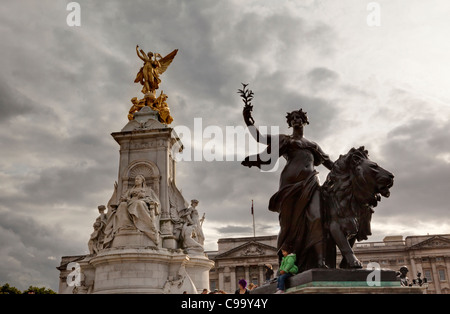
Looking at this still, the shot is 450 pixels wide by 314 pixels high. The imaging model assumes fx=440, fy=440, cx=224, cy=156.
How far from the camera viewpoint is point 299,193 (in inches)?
311

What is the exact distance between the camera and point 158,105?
26.9m

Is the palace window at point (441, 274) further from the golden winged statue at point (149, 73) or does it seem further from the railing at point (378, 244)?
the golden winged statue at point (149, 73)

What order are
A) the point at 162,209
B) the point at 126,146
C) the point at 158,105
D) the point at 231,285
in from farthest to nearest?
the point at 231,285
the point at 158,105
the point at 126,146
the point at 162,209

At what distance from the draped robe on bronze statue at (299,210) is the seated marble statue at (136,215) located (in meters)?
14.2

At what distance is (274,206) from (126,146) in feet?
59.0

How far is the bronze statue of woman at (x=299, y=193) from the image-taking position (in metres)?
7.64

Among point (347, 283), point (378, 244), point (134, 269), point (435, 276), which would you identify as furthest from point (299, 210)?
point (435, 276)

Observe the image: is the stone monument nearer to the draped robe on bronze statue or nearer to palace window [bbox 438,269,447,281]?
the draped robe on bronze statue

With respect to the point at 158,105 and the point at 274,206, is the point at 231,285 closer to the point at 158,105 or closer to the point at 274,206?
the point at 158,105

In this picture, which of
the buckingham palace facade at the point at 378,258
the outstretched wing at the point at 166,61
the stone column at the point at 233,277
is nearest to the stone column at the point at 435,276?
the buckingham palace facade at the point at 378,258

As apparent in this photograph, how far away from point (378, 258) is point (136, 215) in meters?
55.1

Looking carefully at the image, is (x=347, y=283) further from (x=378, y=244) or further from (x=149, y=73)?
(x=378, y=244)
